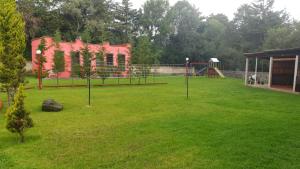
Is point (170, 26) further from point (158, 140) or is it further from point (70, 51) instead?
point (158, 140)

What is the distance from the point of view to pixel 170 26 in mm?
40281

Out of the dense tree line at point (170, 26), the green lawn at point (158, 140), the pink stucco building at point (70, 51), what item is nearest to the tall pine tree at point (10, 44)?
the green lawn at point (158, 140)

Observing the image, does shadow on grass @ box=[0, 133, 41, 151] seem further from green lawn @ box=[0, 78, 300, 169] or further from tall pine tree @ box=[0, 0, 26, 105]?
tall pine tree @ box=[0, 0, 26, 105]

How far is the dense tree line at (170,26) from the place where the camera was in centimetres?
3080

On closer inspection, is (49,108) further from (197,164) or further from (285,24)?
(285,24)

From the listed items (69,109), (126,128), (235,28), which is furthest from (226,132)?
(235,28)

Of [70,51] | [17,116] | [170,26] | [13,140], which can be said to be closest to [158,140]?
[17,116]

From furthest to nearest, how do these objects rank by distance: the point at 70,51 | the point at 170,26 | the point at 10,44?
the point at 170,26, the point at 70,51, the point at 10,44

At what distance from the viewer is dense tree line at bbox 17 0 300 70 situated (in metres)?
30.8

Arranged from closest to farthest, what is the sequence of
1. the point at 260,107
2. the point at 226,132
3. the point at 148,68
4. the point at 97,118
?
the point at 226,132 → the point at 97,118 → the point at 260,107 → the point at 148,68

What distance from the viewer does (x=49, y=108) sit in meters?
8.34

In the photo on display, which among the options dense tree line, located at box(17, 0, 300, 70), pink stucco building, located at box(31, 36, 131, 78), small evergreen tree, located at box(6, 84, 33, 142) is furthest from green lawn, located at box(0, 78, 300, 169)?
dense tree line, located at box(17, 0, 300, 70)

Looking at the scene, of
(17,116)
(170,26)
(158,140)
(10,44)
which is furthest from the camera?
(170,26)

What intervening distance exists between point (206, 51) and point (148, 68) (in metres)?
19.1
